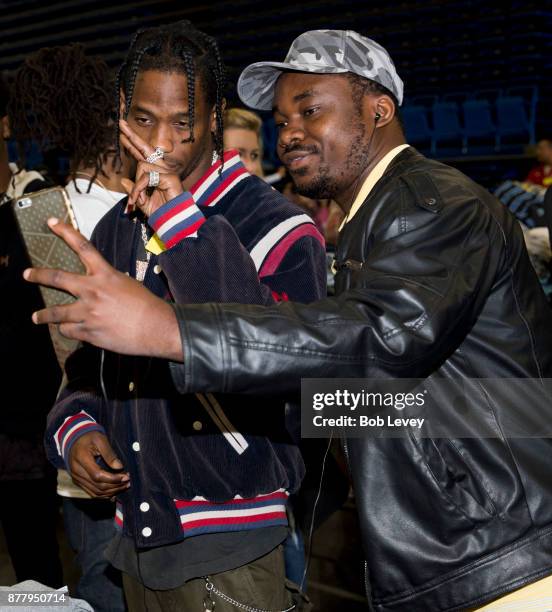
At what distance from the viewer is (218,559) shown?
57.4 inches

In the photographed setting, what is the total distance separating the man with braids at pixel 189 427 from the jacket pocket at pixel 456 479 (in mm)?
332

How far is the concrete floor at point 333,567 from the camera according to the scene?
10.3 ft

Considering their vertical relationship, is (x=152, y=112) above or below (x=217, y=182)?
above

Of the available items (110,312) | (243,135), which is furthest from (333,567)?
(110,312)

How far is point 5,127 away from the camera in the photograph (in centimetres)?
260

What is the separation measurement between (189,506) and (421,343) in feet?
1.96

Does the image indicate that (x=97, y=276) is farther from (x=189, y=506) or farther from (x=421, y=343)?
(x=189, y=506)

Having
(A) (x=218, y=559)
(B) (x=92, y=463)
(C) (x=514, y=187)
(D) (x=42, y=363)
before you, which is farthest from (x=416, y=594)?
(C) (x=514, y=187)

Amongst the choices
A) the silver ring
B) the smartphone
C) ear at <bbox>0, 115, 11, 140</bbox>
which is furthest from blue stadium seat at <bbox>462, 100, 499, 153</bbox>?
the silver ring

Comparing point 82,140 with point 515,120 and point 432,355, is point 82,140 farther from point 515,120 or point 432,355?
point 515,120

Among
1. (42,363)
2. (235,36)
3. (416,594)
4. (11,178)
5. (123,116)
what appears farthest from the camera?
(235,36)

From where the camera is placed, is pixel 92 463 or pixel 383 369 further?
pixel 92 463

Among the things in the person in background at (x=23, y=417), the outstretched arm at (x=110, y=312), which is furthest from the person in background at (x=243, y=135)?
the outstretched arm at (x=110, y=312)

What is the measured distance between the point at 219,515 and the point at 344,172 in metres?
0.68
